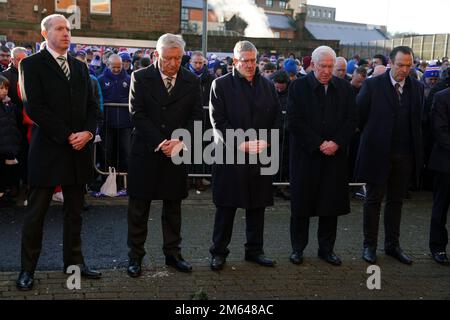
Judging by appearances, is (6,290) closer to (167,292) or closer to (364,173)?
(167,292)

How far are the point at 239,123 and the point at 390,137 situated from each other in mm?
1691

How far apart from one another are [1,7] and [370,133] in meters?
30.0

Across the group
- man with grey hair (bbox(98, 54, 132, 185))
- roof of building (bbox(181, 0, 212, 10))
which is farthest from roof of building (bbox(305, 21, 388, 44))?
man with grey hair (bbox(98, 54, 132, 185))

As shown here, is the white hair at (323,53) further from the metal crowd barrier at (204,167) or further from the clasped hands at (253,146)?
the metal crowd barrier at (204,167)

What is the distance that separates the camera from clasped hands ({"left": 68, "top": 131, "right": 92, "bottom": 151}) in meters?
4.74

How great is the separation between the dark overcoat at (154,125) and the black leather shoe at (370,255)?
7.20 feet

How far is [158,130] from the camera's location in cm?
508

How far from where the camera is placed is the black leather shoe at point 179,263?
5.27m

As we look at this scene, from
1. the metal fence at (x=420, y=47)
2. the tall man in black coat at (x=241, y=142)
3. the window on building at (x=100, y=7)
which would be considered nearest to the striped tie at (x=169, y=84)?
the tall man in black coat at (x=241, y=142)

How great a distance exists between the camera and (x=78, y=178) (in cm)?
489

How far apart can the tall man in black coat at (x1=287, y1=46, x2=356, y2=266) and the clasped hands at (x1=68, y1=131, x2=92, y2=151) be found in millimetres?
2148

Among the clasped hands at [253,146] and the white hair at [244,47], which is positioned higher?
the white hair at [244,47]

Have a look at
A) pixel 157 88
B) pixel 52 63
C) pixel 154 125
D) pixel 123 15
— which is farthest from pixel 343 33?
pixel 52 63

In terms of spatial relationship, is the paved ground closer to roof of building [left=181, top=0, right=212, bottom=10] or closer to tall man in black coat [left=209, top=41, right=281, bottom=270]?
tall man in black coat [left=209, top=41, right=281, bottom=270]
